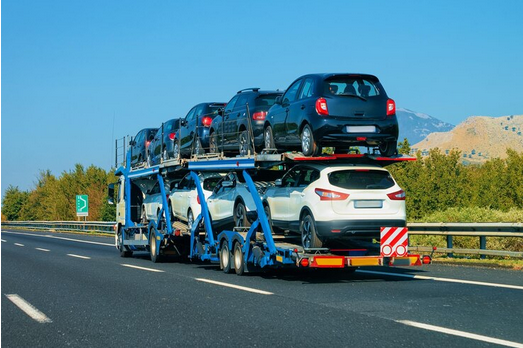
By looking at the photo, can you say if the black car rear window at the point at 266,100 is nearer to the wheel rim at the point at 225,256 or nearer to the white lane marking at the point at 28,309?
the wheel rim at the point at 225,256

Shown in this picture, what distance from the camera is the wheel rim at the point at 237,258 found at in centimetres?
1586

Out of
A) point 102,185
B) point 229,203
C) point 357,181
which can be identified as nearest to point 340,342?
→ point 357,181

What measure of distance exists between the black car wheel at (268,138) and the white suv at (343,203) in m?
Result: 1.84

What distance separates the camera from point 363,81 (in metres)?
14.2

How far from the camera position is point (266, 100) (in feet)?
57.5

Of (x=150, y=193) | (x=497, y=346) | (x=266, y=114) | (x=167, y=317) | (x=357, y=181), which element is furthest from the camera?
(x=150, y=193)

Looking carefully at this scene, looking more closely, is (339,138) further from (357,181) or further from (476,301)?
(476,301)

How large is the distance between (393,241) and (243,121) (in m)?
5.32

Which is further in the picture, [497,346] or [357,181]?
[357,181]

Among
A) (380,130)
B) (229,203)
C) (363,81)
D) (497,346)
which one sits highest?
(363,81)

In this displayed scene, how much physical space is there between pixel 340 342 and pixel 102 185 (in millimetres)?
121827

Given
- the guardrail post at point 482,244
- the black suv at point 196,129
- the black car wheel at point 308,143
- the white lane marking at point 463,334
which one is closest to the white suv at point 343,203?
the black car wheel at point 308,143

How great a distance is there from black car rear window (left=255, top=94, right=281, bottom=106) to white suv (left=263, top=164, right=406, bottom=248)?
359cm

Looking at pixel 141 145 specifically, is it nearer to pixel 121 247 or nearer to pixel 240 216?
pixel 121 247
